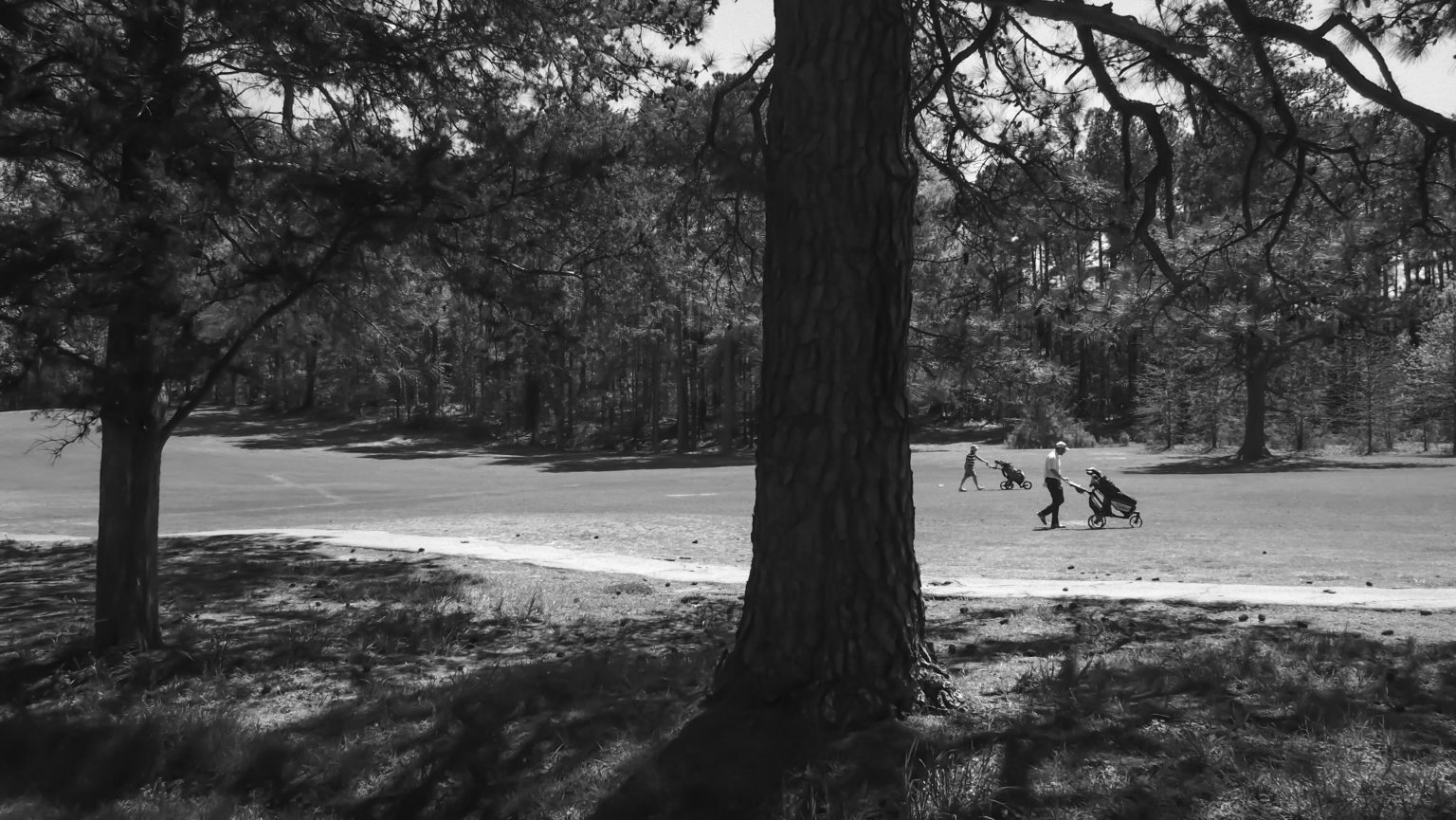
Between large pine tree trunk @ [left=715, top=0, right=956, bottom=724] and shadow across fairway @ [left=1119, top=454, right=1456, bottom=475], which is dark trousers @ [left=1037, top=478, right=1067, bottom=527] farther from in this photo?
shadow across fairway @ [left=1119, top=454, right=1456, bottom=475]

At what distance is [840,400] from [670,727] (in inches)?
64.9

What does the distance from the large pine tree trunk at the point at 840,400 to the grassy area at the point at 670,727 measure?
30cm

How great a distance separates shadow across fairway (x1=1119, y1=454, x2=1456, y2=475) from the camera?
35.2 meters

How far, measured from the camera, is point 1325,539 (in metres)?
16.2

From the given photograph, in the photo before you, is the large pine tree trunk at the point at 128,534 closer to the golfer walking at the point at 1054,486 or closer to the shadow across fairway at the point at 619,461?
the golfer walking at the point at 1054,486

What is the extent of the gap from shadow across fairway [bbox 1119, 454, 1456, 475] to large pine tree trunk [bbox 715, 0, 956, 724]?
32.1 metres

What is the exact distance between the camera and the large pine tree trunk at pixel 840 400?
480 cm

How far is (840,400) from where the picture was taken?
479cm

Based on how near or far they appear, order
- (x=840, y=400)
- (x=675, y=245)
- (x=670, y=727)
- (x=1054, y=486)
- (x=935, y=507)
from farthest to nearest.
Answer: (x=935, y=507)
(x=1054, y=486)
(x=675, y=245)
(x=670, y=727)
(x=840, y=400)

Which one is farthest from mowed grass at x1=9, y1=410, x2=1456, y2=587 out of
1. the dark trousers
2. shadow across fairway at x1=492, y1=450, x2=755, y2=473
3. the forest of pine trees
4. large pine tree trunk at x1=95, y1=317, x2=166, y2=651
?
large pine tree trunk at x1=95, y1=317, x2=166, y2=651

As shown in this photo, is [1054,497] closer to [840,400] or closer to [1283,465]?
[840,400]

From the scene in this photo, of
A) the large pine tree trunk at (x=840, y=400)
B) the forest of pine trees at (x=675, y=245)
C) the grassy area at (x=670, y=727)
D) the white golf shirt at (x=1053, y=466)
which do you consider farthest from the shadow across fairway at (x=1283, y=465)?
the large pine tree trunk at (x=840, y=400)

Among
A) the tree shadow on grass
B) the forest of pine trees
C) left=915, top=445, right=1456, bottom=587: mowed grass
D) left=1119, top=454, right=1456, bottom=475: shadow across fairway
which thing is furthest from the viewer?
left=1119, top=454, right=1456, bottom=475: shadow across fairway

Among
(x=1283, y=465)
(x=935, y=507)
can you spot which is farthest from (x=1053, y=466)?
(x=1283, y=465)
